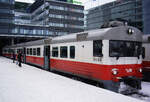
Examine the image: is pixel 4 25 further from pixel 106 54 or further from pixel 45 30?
pixel 106 54

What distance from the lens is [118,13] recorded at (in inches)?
2200

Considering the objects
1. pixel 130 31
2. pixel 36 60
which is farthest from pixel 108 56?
pixel 36 60

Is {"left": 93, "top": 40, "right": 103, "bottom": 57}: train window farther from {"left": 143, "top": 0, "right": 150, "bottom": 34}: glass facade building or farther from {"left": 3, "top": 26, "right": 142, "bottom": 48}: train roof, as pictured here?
{"left": 143, "top": 0, "right": 150, "bottom": 34}: glass facade building

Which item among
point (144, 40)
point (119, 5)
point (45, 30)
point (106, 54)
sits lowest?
point (106, 54)

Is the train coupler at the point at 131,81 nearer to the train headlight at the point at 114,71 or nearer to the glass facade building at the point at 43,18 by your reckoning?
the train headlight at the point at 114,71

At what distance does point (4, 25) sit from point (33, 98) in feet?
168

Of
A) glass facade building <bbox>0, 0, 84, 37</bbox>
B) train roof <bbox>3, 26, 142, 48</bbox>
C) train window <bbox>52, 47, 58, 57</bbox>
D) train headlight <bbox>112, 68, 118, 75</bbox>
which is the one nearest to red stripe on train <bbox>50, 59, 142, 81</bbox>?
train headlight <bbox>112, 68, 118, 75</bbox>

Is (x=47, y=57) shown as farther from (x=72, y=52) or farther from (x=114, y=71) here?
(x=114, y=71)

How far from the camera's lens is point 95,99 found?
562cm

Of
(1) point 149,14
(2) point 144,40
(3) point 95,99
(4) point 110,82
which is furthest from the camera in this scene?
(1) point 149,14

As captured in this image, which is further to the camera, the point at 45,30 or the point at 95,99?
the point at 45,30

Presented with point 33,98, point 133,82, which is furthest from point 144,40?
point 33,98

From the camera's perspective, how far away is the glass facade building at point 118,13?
49.2m

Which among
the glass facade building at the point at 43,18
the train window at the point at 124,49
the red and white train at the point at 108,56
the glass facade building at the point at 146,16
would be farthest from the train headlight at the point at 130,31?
the glass facade building at the point at 43,18
